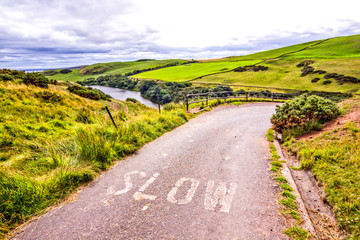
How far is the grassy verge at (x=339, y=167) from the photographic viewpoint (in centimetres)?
346

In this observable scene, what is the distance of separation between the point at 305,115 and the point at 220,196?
6.49 meters

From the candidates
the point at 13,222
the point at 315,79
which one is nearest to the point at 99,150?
the point at 13,222

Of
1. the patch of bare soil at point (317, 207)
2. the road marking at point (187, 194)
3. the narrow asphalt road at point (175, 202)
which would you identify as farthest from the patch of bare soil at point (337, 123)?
the road marking at point (187, 194)

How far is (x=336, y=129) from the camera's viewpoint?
22.0 feet

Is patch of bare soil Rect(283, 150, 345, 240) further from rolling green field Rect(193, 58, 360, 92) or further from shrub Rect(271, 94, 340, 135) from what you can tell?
rolling green field Rect(193, 58, 360, 92)

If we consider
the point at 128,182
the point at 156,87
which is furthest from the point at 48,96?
the point at 156,87

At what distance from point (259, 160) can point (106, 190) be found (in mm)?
4798

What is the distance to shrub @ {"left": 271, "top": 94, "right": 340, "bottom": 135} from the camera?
790 cm

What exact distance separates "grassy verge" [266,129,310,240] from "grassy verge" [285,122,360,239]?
0.69 meters

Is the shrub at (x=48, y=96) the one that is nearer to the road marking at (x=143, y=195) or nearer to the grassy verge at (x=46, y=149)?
the grassy verge at (x=46, y=149)

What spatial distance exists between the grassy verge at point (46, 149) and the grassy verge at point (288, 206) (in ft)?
15.2

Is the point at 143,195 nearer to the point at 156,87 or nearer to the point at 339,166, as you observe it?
the point at 339,166

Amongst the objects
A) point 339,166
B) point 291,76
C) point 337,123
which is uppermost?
point 291,76

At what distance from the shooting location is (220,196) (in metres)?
4.24
